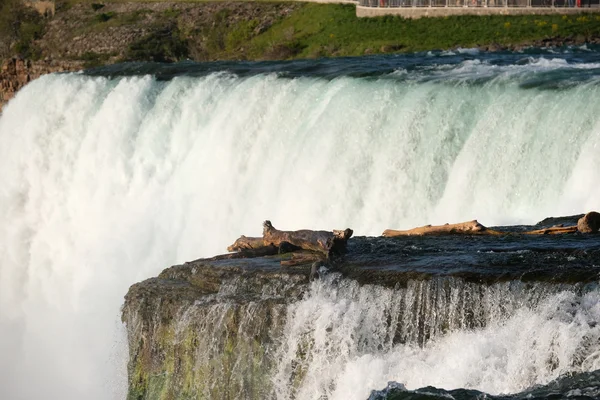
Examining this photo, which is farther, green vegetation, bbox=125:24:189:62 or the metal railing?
green vegetation, bbox=125:24:189:62

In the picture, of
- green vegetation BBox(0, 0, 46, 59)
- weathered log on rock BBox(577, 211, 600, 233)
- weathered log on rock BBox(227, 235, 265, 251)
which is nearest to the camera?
weathered log on rock BBox(577, 211, 600, 233)

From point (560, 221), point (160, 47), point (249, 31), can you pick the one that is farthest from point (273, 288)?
point (160, 47)

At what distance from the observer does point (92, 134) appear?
42625mm

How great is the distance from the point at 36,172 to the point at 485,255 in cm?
2492

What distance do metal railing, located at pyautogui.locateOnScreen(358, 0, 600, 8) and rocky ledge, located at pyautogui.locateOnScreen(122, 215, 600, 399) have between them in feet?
124

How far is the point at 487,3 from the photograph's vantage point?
2517 inches

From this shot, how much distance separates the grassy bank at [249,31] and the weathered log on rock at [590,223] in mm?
33935

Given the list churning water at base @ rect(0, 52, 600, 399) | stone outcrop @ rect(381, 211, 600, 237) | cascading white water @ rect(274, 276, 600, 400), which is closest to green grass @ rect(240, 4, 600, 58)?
churning water at base @ rect(0, 52, 600, 399)

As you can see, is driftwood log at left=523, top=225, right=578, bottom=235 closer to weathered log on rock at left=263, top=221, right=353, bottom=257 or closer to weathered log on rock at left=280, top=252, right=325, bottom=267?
weathered log on rock at left=263, top=221, right=353, bottom=257

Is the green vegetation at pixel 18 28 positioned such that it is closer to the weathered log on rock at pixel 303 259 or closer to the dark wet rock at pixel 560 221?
the dark wet rock at pixel 560 221

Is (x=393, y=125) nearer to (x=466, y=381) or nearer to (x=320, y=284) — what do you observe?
(x=320, y=284)

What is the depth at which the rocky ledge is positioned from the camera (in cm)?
2023

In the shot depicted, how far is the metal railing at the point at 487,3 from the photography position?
6094 cm

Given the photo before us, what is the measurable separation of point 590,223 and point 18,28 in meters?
72.4
